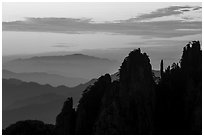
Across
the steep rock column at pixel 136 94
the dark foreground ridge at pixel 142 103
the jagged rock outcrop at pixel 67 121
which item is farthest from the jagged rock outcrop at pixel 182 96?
the jagged rock outcrop at pixel 67 121

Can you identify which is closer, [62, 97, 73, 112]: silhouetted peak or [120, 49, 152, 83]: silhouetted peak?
[120, 49, 152, 83]: silhouetted peak

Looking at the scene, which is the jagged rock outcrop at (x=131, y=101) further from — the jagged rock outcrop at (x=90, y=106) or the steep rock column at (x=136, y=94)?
the jagged rock outcrop at (x=90, y=106)

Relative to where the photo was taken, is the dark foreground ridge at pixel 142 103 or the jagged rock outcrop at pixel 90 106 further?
the jagged rock outcrop at pixel 90 106

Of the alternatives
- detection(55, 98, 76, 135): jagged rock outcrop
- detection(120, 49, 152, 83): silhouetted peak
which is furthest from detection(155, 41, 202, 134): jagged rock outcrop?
detection(55, 98, 76, 135): jagged rock outcrop

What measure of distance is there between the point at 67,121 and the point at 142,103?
1474cm

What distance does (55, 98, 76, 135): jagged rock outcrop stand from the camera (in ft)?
202

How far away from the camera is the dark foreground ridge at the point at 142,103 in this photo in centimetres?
5478

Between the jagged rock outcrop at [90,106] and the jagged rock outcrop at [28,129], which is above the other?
the jagged rock outcrop at [90,106]

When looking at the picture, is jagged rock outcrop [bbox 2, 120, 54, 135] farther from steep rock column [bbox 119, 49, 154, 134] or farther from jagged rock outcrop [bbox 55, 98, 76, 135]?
steep rock column [bbox 119, 49, 154, 134]

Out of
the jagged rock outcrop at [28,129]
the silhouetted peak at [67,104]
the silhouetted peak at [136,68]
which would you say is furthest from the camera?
the jagged rock outcrop at [28,129]

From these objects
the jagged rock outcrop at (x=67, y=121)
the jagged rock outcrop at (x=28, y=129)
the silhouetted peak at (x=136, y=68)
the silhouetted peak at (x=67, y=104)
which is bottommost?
the jagged rock outcrop at (x=28, y=129)

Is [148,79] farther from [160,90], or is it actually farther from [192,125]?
[192,125]

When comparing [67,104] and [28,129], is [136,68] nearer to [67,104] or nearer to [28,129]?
[67,104]

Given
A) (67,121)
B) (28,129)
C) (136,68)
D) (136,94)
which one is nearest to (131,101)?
(136,94)
